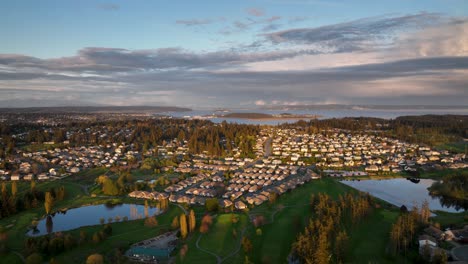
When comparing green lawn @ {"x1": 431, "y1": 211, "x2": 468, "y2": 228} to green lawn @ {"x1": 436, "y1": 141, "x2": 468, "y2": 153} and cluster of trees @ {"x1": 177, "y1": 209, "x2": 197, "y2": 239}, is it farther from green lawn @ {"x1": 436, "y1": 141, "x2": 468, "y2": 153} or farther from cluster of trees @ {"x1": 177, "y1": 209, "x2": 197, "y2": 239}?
green lawn @ {"x1": 436, "y1": 141, "x2": 468, "y2": 153}

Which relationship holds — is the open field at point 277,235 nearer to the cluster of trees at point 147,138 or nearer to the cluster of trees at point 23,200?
the cluster of trees at point 23,200

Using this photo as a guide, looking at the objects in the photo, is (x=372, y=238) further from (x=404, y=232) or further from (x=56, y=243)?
(x=56, y=243)

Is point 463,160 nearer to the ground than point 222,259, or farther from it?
farther from it

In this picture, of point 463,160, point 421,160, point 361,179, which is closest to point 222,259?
point 361,179

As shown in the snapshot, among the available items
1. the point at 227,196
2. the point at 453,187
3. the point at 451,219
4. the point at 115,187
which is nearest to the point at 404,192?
the point at 453,187

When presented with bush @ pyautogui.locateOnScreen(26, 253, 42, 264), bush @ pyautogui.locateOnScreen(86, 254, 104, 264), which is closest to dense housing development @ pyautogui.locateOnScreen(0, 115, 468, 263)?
bush @ pyautogui.locateOnScreen(86, 254, 104, 264)

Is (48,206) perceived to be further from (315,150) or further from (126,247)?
(315,150)
